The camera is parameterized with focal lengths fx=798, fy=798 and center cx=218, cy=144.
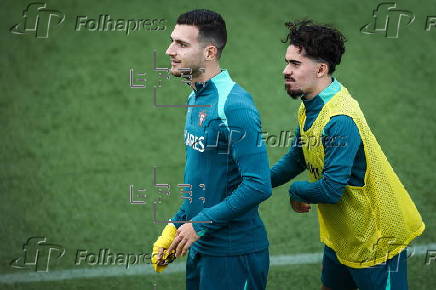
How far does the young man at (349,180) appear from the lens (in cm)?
421

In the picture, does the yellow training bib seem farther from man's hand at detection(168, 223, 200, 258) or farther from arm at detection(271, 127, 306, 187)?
man's hand at detection(168, 223, 200, 258)

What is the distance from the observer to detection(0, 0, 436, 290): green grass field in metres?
6.75

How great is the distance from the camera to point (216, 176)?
4.09m

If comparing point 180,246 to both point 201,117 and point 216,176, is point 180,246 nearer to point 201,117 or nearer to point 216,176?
point 216,176

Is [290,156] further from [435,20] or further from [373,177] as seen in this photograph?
[435,20]

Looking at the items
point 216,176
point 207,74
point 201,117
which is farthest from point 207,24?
point 216,176

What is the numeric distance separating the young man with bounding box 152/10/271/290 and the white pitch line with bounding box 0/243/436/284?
208 cm

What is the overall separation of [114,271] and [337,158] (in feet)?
9.37

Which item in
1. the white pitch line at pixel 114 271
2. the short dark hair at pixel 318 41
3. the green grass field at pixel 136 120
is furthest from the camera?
the green grass field at pixel 136 120

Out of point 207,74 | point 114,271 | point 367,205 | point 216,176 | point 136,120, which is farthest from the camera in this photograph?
point 136,120

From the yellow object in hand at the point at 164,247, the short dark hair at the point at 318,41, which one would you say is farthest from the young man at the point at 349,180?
the yellow object in hand at the point at 164,247

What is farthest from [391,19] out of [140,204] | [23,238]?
[23,238]

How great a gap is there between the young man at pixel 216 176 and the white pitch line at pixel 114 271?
2.08 metres

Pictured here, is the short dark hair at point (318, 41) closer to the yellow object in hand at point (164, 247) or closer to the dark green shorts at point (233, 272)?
the dark green shorts at point (233, 272)
